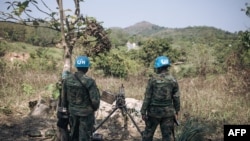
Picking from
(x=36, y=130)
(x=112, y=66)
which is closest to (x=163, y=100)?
(x=36, y=130)

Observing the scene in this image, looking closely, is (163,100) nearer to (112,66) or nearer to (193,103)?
(193,103)

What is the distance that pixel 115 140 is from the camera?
6.64 metres

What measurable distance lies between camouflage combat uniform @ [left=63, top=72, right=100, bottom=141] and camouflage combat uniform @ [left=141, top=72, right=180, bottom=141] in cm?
91

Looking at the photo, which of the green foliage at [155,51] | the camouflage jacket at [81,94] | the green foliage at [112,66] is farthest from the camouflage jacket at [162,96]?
the green foliage at [155,51]

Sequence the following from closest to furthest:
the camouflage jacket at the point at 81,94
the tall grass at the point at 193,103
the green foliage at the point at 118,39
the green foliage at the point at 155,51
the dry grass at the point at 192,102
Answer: the camouflage jacket at the point at 81,94, the tall grass at the point at 193,103, the dry grass at the point at 192,102, the green foliage at the point at 155,51, the green foliage at the point at 118,39

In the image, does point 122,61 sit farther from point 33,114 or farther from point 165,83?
point 165,83

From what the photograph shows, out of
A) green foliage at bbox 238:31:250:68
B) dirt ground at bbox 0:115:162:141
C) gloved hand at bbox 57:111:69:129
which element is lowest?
dirt ground at bbox 0:115:162:141

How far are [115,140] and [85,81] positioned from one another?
248cm

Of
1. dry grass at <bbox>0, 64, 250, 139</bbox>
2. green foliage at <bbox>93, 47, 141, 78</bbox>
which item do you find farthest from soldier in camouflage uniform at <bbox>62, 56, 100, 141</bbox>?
green foliage at <bbox>93, 47, 141, 78</bbox>

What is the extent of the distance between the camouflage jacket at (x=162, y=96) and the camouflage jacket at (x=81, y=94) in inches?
36.5

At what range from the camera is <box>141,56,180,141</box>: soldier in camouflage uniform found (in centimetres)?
496

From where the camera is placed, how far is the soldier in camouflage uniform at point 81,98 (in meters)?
4.69

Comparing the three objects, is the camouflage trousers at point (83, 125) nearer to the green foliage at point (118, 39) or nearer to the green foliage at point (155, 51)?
the green foliage at point (155, 51)

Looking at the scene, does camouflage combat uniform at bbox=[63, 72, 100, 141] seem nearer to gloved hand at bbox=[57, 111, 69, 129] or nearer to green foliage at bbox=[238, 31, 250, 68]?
A: gloved hand at bbox=[57, 111, 69, 129]
